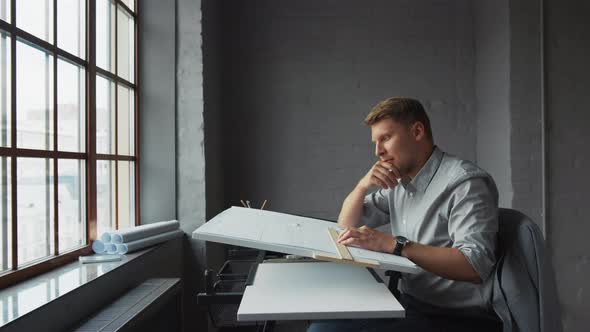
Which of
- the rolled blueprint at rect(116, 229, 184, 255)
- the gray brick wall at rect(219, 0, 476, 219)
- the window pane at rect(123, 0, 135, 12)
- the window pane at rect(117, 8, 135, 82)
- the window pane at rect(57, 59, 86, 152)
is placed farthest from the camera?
the gray brick wall at rect(219, 0, 476, 219)

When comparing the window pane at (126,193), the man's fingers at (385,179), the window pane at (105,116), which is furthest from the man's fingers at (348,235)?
the window pane at (126,193)

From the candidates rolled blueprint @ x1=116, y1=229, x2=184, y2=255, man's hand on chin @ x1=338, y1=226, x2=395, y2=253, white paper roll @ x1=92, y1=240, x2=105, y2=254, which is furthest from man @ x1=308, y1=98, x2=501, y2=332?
white paper roll @ x1=92, y1=240, x2=105, y2=254

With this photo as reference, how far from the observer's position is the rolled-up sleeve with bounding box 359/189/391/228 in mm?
1800

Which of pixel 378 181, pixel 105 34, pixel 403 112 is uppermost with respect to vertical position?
pixel 105 34

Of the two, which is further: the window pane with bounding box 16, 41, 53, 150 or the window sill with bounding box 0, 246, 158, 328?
the window pane with bounding box 16, 41, 53, 150

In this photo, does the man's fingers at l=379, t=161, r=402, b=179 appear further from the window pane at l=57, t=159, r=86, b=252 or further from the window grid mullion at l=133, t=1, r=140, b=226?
the window grid mullion at l=133, t=1, r=140, b=226

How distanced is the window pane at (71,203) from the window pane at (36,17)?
50 centimetres

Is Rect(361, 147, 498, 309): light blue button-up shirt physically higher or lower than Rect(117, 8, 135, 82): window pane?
lower

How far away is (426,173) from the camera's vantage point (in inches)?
59.7

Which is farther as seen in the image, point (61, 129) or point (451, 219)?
point (61, 129)

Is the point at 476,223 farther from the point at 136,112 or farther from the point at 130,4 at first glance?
the point at 130,4

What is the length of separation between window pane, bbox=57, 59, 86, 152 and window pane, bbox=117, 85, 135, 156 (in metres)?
0.40

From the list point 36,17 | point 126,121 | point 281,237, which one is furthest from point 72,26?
point 281,237

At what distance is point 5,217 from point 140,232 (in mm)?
712
